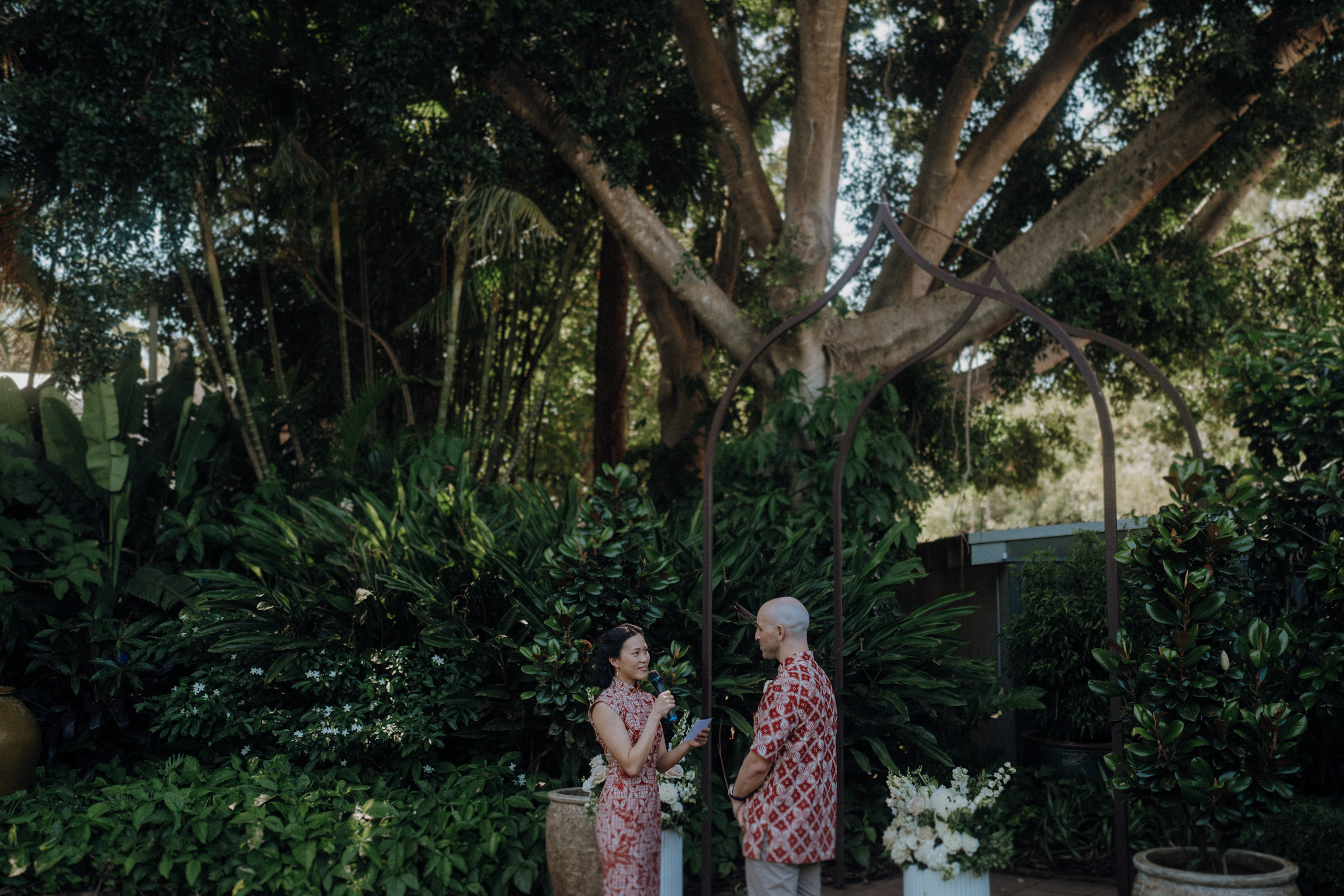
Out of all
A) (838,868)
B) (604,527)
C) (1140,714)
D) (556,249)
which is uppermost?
(556,249)

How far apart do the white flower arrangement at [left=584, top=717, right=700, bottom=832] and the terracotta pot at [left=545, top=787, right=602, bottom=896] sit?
0.28 feet

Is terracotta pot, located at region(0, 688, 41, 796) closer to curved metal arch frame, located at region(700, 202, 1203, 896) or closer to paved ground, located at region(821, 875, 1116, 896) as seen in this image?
curved metal arch frame, located at region(700, 202, 1203, 896)

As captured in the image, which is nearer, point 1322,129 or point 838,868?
point 838,868

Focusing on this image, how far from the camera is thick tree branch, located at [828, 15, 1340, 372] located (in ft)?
28.3

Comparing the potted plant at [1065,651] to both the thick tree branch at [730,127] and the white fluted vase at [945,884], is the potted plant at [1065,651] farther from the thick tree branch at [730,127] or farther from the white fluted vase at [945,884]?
the thick tree branch at [730,127]

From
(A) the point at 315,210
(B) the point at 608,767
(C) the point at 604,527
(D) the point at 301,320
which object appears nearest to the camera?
(B) the point at 608,767

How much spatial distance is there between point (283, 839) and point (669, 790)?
2.01 metres

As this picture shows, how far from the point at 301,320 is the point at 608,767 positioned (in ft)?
35.9

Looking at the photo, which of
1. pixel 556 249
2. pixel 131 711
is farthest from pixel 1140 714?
pixel 556 249

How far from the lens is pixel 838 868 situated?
5.38 m

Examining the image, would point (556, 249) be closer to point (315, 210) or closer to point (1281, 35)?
point (315, 210)

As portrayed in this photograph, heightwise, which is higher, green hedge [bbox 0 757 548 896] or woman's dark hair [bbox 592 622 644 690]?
woman's dark hair [bbox 592 622 644 690]

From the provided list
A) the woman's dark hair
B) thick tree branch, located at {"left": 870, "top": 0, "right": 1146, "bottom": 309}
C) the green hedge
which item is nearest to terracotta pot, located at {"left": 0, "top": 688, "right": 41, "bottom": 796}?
the green hedge

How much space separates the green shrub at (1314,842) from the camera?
4562mm
